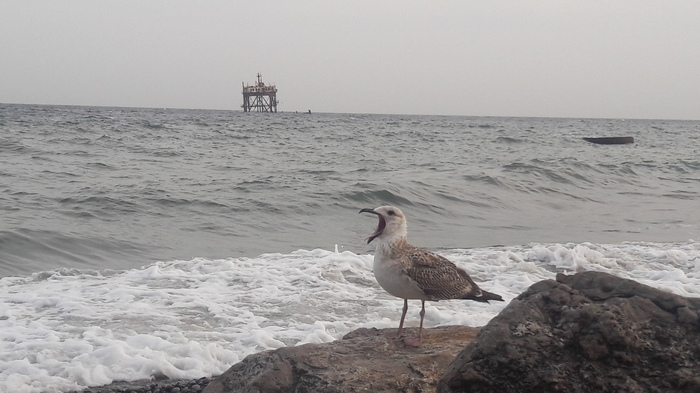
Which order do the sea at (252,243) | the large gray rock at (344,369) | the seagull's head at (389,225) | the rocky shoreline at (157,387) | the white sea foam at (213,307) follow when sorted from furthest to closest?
1. the sea at (252,243)
2. the white sea foam at (213,307)
3. the rocky shoreline at (157,387)
4. the seagull's head at (389,225)
5. the large gray rock at (344,369)

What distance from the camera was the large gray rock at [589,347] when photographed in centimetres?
274

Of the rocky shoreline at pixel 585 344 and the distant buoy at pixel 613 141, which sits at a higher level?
the rocky shoreline at pixel 585 344

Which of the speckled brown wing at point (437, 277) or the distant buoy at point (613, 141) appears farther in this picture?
the distant buoy at point (613, 141)

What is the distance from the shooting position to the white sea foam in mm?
5066

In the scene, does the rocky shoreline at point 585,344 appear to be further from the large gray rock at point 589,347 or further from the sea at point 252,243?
the sea at point 252,243

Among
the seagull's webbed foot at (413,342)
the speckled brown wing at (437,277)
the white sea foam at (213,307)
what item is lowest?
the white sea foam at (213,307)

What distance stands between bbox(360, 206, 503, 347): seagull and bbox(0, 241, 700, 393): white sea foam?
1.67m

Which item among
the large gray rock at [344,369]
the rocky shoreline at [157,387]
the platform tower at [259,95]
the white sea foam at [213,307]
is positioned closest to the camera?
the large gray rock at [344,369]

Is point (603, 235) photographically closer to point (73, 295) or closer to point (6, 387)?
point (73, 295)

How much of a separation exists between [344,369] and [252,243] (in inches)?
269

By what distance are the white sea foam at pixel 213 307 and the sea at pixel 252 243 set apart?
2 centimetres

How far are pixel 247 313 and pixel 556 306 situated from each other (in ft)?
12.6

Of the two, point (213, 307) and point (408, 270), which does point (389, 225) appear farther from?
point (213, 307)

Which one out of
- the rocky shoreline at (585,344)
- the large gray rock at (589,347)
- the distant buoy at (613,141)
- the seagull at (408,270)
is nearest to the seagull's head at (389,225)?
the seagull at (408,270)
